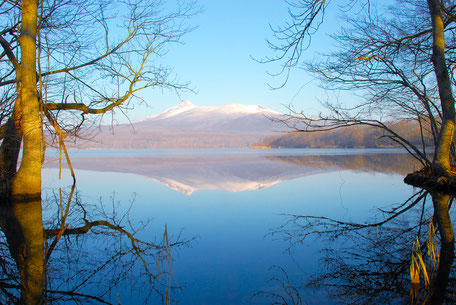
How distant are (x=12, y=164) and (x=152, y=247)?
4474mm

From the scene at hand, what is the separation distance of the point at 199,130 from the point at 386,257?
110235 millimetres

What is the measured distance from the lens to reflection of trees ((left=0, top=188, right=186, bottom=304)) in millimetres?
1890

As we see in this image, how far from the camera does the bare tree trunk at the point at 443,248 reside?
1.78 meters

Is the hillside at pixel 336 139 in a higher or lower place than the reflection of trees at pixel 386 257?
higher

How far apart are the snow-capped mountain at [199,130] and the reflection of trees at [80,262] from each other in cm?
5126

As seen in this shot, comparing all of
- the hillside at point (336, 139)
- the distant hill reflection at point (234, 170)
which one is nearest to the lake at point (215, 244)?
the distant hill reflection at point (234, 170)

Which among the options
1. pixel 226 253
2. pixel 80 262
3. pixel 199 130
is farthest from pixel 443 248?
pixel 199 130

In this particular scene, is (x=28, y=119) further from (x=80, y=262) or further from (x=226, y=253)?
(x=226, y=253)

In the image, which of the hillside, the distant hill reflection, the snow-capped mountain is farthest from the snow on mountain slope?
the distant hill reflection

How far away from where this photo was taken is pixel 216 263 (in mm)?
2387

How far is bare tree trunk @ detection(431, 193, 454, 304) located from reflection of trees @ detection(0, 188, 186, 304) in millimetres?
1482

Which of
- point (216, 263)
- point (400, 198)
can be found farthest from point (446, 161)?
point (216, 263)

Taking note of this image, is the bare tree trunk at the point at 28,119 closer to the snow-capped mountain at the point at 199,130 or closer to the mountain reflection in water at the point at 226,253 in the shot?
the mountain reflection in water at the point at 226,253

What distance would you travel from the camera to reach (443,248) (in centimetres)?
247
